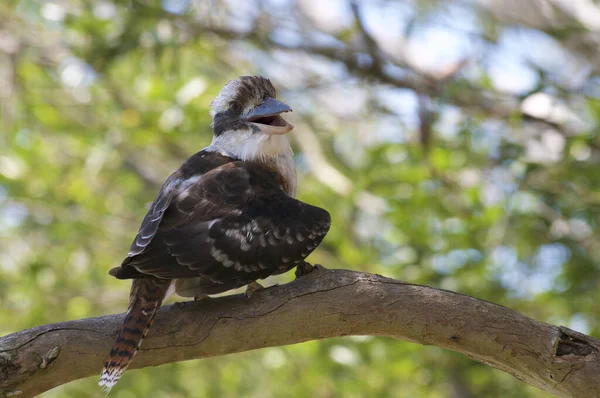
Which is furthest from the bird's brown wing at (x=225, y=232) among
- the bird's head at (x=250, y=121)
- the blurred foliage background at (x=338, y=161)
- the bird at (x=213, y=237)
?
the blurred foliage background at (x=338, y=161)

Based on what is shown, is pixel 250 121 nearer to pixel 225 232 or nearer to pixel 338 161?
pixel 225 232

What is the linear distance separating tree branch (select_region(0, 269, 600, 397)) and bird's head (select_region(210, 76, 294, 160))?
0.84 m

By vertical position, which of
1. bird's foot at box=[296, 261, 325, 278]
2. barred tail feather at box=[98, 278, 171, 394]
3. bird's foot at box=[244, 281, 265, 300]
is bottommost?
barred tail feather at box=[98, 278, 171, 394]

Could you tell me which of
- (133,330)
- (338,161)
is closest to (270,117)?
(133,330)

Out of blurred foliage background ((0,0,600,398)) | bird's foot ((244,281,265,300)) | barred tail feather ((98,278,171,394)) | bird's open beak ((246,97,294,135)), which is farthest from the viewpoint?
blurred foliage background ((0,0,600,398))

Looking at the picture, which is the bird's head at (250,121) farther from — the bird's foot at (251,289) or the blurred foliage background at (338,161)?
the blurred foliage background at (338,161)

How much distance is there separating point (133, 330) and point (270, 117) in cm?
143

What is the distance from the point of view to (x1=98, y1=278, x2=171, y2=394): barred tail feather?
3.04 metres

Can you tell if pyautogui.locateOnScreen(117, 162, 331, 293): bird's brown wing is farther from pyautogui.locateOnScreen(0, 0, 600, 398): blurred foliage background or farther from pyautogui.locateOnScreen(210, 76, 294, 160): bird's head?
pyautogui.locateOnScreen(0, 0, 600, 398): blurred foliage background

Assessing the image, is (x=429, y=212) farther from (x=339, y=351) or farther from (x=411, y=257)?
(x=339, y=351)

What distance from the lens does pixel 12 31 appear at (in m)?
7.82

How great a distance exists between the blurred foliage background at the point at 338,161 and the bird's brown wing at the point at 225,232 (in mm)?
2359

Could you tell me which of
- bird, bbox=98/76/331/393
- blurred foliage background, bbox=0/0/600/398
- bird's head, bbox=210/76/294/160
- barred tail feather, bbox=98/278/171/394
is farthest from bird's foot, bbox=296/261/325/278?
blurred foliage background, bbox=0/0/600/398

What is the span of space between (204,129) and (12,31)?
2.62 metres
